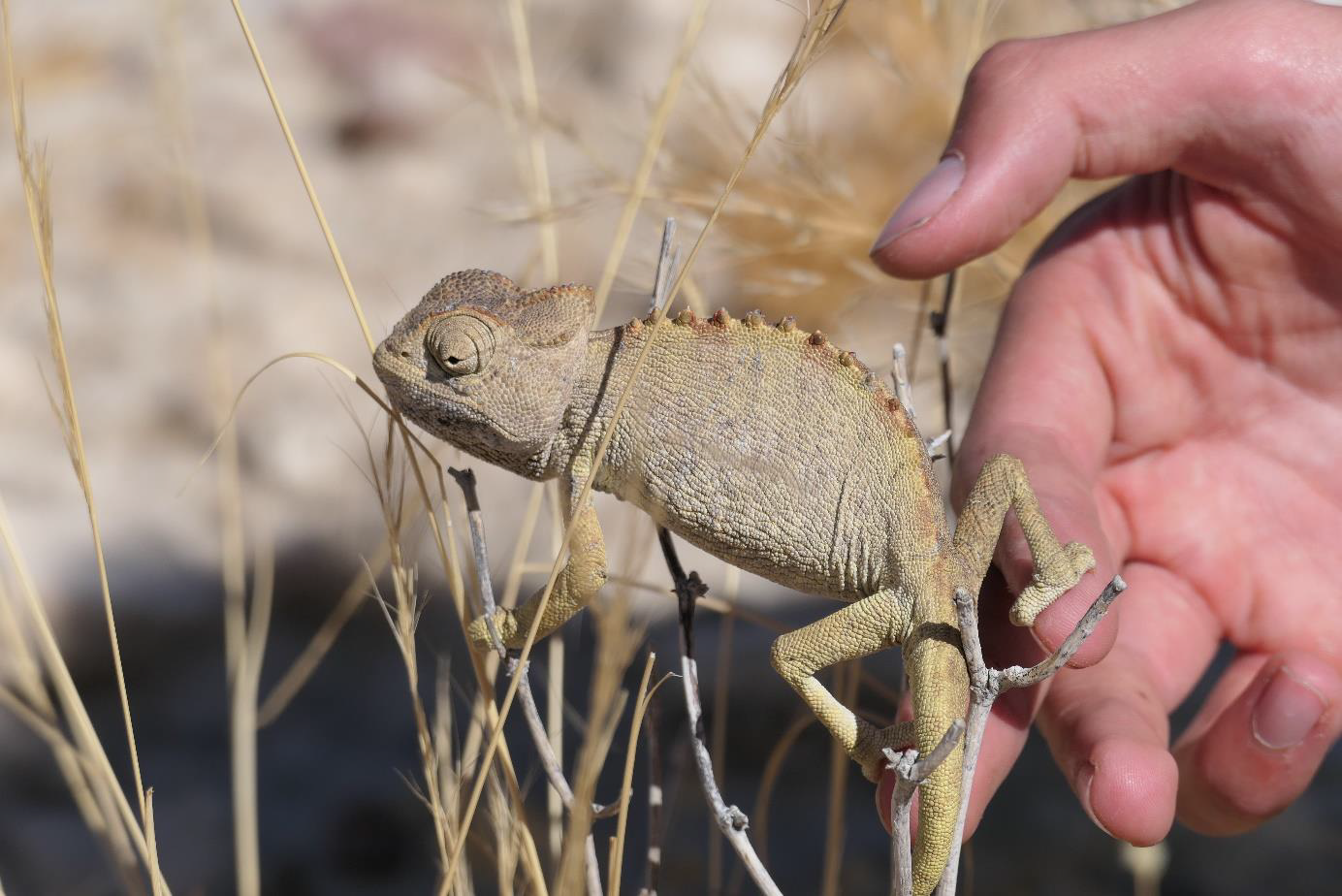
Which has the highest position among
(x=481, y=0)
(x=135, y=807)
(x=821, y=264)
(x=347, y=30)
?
(x=481, y=0)

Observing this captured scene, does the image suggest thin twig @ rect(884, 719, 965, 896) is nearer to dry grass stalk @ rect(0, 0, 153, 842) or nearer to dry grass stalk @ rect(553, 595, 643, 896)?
dry grass stalk @ rect(553, 595, 643, 896)

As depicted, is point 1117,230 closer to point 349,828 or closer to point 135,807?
point 349,828

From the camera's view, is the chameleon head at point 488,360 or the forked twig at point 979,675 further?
the chameleon head at point 488,360

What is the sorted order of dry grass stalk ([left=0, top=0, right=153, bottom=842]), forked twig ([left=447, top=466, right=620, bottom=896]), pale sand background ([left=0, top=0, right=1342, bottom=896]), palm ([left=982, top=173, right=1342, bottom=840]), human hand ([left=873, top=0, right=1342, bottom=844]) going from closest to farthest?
dry grass stalk ([left=0, top=0, right=153, bottom=842]) < forked twig ([left=447, top=466, right=620, bottom=896]) < human hand ([left=873, top=0, right=1342, bottom=844]) < palm ([left=982, top=173, right=1342, bottom=840]) < pale sand background ([left=0, top=0, right=1342, bottom=896])

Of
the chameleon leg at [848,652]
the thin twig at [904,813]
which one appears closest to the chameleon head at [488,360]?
the chameleon leg at [848,652]

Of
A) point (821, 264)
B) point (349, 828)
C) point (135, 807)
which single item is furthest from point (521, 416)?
point (135, 807)

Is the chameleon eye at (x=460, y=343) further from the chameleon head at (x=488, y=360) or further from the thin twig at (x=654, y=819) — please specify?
the thin twig at (x=654, y=819)

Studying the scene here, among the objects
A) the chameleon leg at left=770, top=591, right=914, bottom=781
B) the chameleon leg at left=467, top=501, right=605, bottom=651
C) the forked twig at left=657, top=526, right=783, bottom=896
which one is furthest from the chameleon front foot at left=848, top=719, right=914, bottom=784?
the chameleon leg at left=467, top=501, right=605, bottom=651
